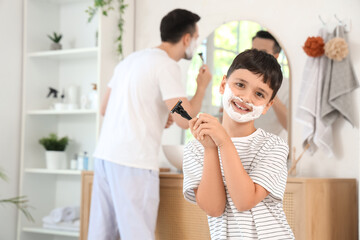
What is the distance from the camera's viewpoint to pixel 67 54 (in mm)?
3498

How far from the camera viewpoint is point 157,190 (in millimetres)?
2459

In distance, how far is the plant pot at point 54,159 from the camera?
11.5 feet

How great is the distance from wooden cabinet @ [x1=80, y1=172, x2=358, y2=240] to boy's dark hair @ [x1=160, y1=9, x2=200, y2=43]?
682 millimetres

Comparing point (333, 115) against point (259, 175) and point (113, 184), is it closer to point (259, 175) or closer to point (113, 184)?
point (113, 184)

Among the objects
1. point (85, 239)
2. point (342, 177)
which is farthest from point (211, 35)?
point (85, 239)

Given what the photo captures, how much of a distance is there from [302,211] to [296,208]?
0.03 m

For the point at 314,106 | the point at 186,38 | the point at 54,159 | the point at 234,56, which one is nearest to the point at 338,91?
the point at 314,106

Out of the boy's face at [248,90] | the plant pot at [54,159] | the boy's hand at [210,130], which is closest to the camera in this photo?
the boy's hand at [210,130]

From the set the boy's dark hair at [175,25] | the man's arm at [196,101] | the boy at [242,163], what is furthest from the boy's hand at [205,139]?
the boy's dark hair at [175,25]

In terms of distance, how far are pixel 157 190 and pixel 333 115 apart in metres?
1.00

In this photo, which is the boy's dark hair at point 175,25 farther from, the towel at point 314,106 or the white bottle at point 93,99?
the white bottle at point 93,99

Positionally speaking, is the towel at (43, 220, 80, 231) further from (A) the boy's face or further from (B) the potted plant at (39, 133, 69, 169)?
(A) the boy's face

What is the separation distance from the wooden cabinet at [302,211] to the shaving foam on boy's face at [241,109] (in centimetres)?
108

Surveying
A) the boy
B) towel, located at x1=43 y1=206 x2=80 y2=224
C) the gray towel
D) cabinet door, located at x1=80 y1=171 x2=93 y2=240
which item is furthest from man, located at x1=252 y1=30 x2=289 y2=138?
the boy
